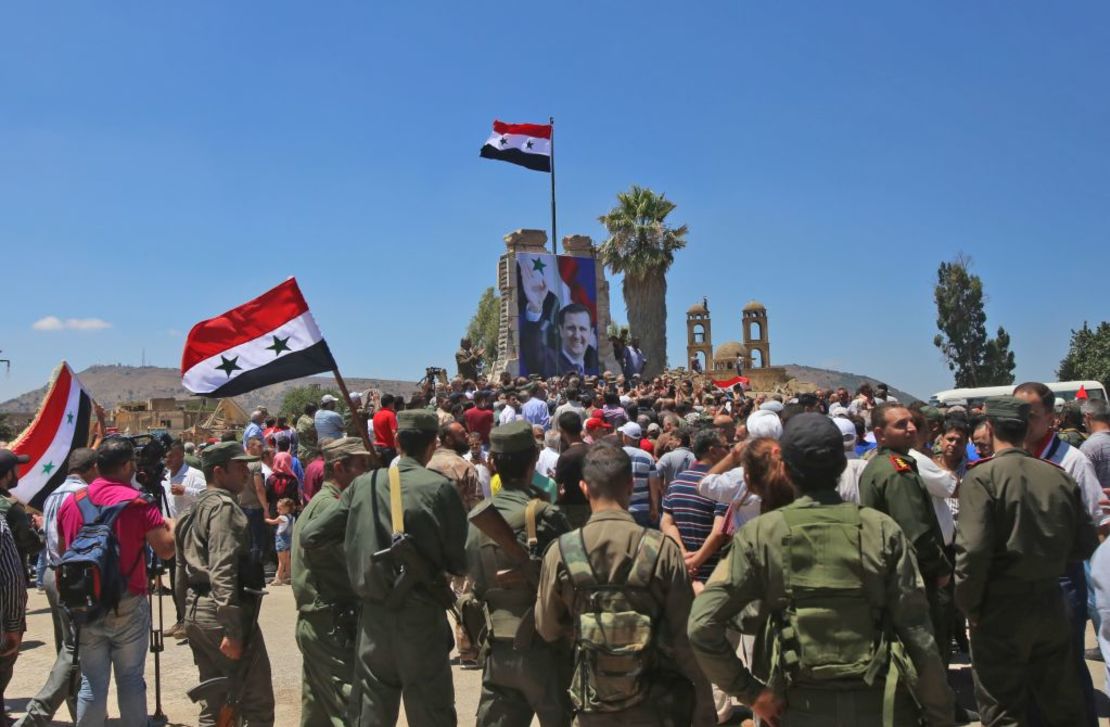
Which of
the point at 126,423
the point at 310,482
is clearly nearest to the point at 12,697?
the point at 310,482

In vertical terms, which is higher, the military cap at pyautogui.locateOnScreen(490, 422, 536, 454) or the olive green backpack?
the military cap at pyautogui.locateOnScreen(490, 422, 536, 454)

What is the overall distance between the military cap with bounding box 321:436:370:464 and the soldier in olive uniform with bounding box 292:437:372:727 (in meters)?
0.25

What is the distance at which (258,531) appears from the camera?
10469mm

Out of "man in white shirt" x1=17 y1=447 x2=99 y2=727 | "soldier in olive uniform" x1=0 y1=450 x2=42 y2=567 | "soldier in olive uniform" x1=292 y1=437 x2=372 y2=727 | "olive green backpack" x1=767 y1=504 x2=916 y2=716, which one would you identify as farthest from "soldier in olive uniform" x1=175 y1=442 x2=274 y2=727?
"olive green backpack" x1=767 y1=504 x2=916 y2=716

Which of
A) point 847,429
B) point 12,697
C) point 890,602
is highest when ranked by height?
point 847,429

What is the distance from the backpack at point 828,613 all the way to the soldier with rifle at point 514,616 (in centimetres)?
133

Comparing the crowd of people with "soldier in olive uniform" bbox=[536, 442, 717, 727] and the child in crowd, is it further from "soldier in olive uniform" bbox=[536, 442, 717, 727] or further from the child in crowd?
the child in crowd

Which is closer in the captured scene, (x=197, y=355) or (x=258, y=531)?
(x=197, y=355)

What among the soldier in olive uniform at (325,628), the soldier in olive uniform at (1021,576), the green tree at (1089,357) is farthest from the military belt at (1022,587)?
the green tree at (1089,357)

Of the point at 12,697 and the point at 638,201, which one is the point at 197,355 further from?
the point at 638,201

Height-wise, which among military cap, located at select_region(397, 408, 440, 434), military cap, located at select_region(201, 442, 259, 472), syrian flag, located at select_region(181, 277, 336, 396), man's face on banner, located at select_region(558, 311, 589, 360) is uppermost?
man's face on banner, located at select_region(558, 311, 589, 360)

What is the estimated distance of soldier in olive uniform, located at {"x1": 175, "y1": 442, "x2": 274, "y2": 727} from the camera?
5176mm

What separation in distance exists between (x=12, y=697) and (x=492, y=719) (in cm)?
527

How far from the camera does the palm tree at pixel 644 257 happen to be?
3622 centimetres
